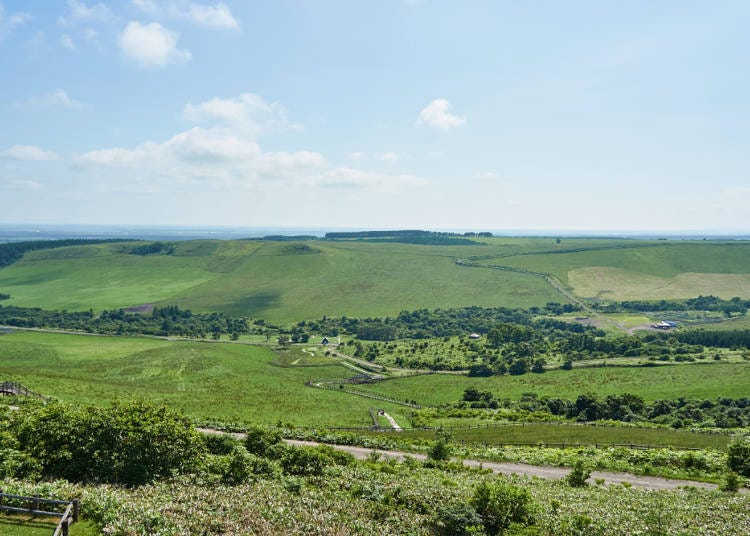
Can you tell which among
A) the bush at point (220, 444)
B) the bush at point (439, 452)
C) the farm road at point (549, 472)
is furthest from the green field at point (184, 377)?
the bush at point (439, 452)

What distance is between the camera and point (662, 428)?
68.6m

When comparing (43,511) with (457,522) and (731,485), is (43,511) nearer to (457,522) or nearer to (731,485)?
(457,522)

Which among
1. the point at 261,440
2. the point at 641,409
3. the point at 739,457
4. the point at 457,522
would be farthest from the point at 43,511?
the point at 641,409

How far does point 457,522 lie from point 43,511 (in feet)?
68.5

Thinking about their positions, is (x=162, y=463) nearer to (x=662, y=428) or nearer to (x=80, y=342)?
(x=662, y=428)

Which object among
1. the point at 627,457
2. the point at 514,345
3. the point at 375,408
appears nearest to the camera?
the point at 627,457

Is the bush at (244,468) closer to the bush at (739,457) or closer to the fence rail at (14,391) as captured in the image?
the bush at (739,457)

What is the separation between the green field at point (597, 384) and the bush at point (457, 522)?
6396cm

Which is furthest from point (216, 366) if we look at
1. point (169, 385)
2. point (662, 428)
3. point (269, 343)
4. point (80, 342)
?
point (662, 428)

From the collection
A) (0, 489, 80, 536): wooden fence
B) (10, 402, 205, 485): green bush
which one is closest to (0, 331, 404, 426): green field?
(10, 402, 205, 485): green bush

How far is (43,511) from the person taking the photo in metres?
23.4

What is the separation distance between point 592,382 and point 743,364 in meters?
35.7

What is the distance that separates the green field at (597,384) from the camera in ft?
301

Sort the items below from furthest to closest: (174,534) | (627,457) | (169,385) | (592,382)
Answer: (592,382)
(169,385)
(627,457)
(174,534)
